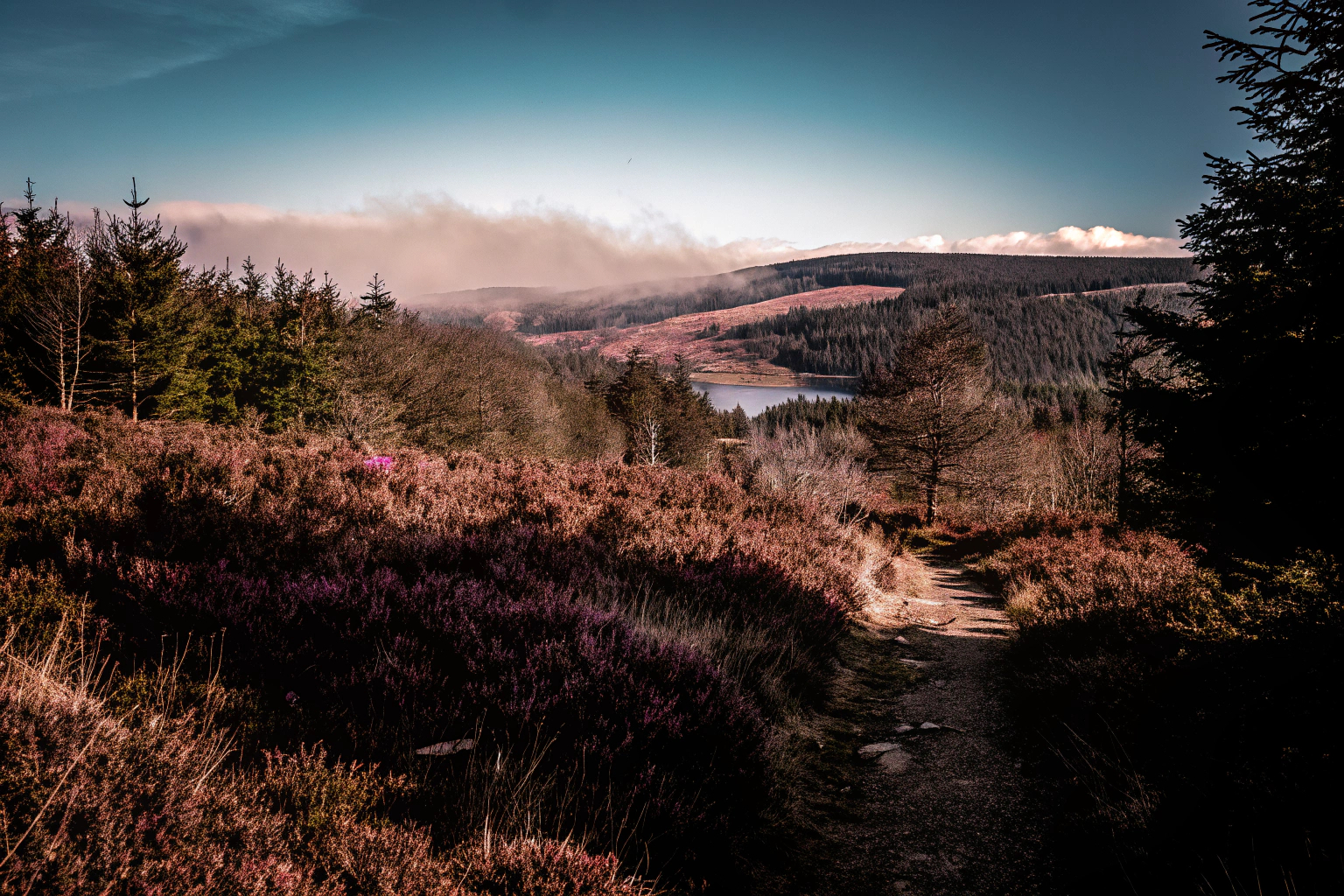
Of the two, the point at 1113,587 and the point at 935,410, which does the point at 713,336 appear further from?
the point at 1113,587

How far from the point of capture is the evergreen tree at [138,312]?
64.6ft

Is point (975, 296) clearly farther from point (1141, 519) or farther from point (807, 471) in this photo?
point (1141, 519)

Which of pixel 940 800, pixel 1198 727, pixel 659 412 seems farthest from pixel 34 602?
pixel 659 412

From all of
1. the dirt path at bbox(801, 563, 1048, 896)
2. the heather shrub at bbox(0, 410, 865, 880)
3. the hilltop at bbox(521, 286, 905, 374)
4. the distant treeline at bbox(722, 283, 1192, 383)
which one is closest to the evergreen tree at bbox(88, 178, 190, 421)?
the heather shrub at bbox(0, 410, 865, 880)

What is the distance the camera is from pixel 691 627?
4953 mm

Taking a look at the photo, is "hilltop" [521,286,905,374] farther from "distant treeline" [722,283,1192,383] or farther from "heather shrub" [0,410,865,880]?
"heather shrub" [0,410,865,880]

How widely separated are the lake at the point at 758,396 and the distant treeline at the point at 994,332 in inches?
237

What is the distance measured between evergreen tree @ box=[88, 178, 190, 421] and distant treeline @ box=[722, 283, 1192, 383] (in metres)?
76.8

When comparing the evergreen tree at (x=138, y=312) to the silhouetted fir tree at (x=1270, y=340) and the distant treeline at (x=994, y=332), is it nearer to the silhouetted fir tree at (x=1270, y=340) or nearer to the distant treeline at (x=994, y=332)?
the silhouetted fir tree at (x=1270, y=340)

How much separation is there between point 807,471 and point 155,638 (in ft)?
68.4

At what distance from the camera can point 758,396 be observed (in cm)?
10600

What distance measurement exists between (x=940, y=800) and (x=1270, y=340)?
4669mm

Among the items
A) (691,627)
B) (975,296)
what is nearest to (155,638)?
(691,627)

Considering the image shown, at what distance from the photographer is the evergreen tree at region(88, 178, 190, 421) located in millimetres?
19703
